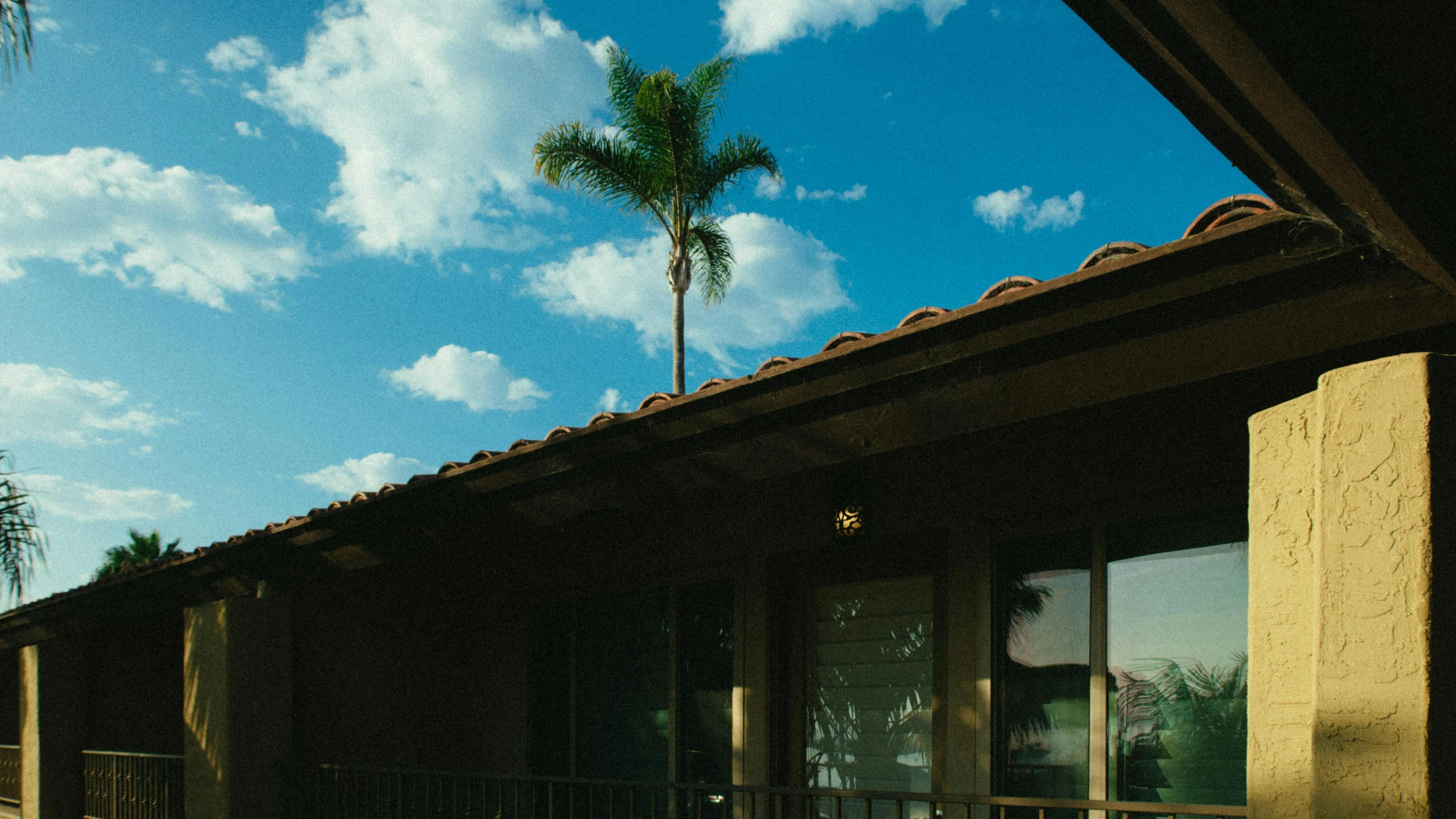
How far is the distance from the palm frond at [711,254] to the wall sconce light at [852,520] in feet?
48.0

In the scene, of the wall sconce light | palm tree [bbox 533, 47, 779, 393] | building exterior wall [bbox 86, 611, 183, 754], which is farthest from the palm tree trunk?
the wall sconce light

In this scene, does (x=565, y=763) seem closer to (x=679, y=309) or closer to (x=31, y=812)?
(x=31, y=812)

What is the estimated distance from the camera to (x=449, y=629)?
7.99 m

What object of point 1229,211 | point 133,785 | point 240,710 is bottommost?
point 133,785

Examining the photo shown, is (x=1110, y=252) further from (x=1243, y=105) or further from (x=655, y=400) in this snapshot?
(x=655, y=400)

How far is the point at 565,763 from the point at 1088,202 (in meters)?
10.9

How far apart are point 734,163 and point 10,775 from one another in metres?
13.2

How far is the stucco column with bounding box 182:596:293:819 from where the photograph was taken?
6.52 m

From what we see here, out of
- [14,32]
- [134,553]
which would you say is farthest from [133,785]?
[134,553]

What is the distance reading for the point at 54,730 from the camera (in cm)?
931

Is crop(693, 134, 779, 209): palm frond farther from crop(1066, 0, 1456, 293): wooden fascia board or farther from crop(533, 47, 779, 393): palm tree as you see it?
crop(1066, 0, 1456, 293): wooden fascia board

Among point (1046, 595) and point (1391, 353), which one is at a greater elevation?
point (1391, 353)

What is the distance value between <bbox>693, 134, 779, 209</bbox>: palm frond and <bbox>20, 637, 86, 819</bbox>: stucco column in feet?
39.8

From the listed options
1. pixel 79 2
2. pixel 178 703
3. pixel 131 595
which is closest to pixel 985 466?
pixel 79 2
